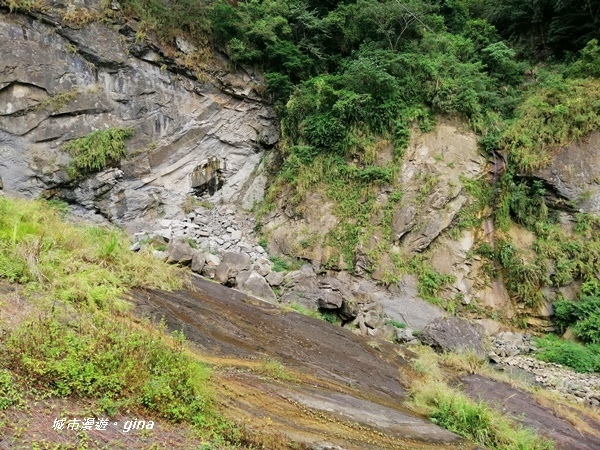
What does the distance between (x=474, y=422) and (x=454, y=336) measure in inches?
173

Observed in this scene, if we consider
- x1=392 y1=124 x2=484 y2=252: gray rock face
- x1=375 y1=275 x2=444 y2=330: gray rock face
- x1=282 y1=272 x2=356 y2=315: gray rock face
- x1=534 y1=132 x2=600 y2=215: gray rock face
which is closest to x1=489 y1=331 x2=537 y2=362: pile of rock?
x1=375 y1=275 x2=444 y2=330: gray rock face

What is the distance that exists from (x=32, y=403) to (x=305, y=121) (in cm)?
1194

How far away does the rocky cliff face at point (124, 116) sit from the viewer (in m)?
12.0

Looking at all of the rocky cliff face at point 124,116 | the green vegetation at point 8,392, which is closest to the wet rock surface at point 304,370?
the green vegetation at point 8,392

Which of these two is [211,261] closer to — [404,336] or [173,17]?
[404,336]

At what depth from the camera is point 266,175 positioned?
14609 mm

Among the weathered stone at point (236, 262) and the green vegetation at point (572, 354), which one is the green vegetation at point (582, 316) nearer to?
the green vegetation at point (572, 354)

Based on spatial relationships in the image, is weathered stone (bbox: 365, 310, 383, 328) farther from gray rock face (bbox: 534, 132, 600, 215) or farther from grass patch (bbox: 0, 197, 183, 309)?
gray rock face (bbox: 534, 132, 600, 215)

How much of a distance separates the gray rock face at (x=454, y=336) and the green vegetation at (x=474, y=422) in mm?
3267

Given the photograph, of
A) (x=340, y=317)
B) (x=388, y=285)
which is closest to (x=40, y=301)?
(x=340, y=317)

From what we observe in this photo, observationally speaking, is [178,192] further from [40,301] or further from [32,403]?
[32,403]

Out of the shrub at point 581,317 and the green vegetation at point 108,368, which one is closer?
the green vegetation at point 108,368

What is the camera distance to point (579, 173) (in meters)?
11.5

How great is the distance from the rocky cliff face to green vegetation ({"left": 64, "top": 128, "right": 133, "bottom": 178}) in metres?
0.24
